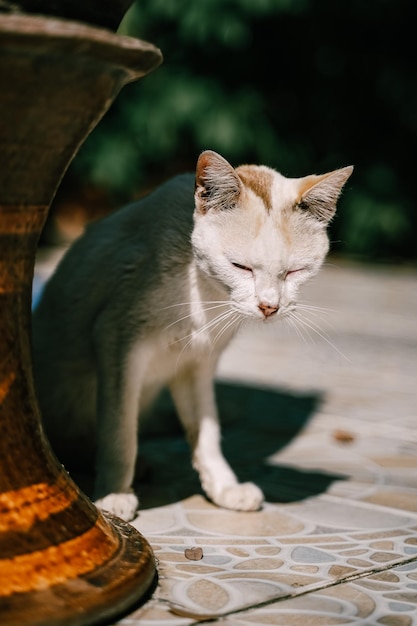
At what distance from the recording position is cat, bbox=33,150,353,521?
207 centimetres

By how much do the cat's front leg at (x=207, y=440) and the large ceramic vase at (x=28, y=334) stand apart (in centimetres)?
61

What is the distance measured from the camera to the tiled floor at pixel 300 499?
161 centimetres

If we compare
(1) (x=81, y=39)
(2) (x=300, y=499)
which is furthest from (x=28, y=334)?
(2) (x=300, y=499)

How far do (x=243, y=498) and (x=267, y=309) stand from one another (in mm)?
514

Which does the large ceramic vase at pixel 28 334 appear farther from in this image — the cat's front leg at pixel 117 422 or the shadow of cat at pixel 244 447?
the shadow of cat at pixel 244 447

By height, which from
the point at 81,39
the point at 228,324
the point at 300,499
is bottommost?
the point at 300,499

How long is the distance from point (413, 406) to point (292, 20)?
598 cm

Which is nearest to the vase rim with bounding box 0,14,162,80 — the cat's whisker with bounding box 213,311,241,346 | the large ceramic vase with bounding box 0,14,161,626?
the large ceramic vase with bounding box 0,14,161,626

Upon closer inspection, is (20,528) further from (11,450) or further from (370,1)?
(370,1)

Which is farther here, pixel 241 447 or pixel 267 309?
pixel 241 447

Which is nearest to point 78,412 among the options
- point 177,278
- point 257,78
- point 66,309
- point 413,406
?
point 66,309

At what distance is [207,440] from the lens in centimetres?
238

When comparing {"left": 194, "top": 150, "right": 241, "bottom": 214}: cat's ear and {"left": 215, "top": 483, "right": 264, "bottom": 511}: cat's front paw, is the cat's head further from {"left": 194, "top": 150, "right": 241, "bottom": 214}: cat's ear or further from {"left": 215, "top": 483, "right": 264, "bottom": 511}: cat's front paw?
{"left": 215, "top": 483, "right": 264, "bottom": 511}: cat's front paw

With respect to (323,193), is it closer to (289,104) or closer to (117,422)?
(117,422)
